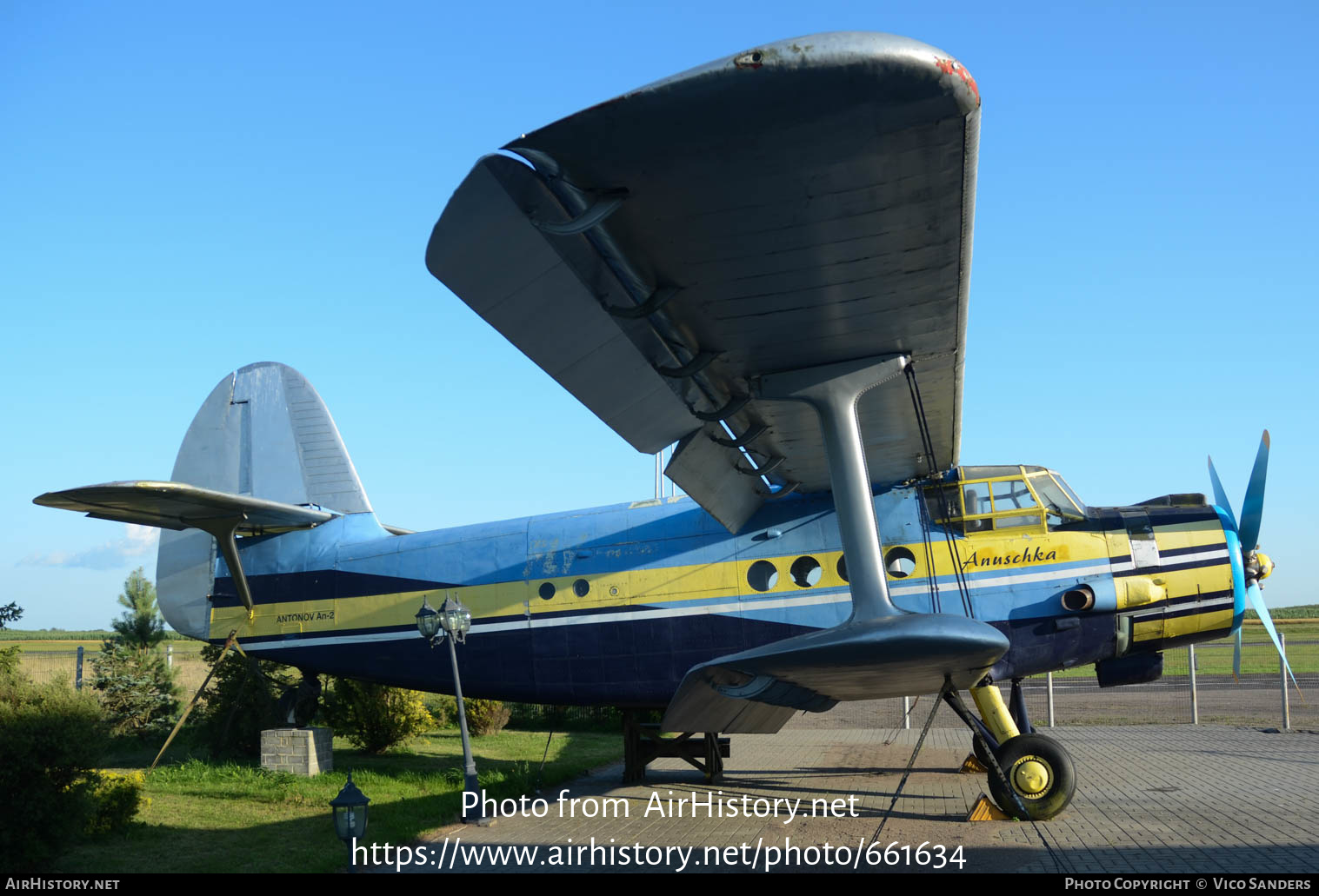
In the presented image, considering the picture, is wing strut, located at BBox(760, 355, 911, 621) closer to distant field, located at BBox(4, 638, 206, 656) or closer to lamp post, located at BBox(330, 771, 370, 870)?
lamp post, located at BBox(330, 771, 370, 870)

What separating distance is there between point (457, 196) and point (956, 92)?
2.21 metres

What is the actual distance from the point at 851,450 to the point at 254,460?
11.8 metres

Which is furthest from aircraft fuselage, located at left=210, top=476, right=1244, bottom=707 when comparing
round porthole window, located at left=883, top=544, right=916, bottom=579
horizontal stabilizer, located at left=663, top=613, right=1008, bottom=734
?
horizontal stabilizer, located at left=663, top=613, right=1008, bottom=734

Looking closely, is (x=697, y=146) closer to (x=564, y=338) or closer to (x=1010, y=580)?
(x=564, y=338)

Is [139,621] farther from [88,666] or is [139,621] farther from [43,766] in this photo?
[43,766]

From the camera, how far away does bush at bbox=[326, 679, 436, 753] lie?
16.9 metres

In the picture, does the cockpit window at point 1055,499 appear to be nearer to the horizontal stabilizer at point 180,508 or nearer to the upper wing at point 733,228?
the upper wing at point 733,228

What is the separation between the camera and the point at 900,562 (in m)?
11.0

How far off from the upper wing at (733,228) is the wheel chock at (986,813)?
5498mm

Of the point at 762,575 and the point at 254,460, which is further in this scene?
the point at 254,460

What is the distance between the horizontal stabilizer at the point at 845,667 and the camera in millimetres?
5535

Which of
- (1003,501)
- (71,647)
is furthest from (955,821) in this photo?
(71,647)

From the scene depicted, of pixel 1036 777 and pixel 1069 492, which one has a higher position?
pixel 1069 492

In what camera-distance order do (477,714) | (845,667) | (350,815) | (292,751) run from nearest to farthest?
(845,667)
(350,815)
(292,751)
(477,714)
